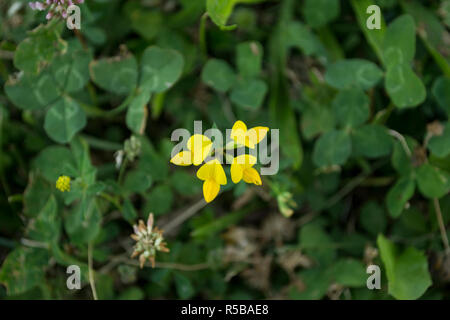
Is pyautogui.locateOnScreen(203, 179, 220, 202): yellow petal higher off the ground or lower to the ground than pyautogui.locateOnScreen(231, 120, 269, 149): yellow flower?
lower

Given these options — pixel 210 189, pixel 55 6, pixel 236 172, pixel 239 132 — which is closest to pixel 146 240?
pixel 210 189

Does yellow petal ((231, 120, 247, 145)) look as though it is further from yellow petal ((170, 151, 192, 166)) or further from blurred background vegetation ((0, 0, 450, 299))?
blurred background vegetation ((0, 0, 450, 299))

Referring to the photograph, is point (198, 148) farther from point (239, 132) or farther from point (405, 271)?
point (405, 271)

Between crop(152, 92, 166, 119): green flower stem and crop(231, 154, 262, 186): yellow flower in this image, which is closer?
crop(231, 154, 262, 186): yellow flower

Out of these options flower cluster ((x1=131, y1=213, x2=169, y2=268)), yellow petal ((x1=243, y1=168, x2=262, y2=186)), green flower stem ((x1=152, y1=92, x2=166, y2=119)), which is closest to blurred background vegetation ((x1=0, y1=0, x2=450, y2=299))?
green flower stem ((x1=152, y1=92, x2=166, y2=119))

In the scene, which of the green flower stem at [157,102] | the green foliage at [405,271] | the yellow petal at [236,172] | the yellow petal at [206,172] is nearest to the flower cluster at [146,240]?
the yellow petal at [206,172]

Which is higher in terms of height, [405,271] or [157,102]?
[157,102]
